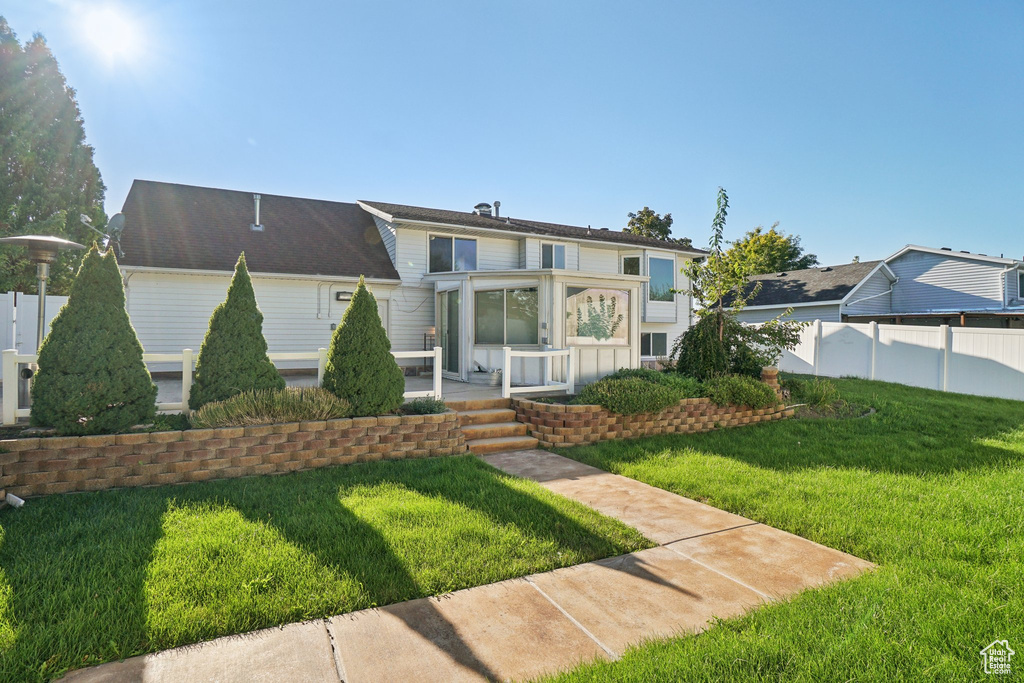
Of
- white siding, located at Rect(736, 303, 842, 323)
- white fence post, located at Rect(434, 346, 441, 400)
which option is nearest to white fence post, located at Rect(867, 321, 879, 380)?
white siding, located at Rect(736, 303, 842, 323)

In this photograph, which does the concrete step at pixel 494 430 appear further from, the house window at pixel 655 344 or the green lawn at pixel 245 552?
the house window at pixel 655 344

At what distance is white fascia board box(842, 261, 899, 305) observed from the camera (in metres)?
21.6

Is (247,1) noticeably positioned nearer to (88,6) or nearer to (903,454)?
(88,6)

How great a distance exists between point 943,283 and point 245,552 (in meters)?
27.9

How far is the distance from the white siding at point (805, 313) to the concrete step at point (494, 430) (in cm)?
1652

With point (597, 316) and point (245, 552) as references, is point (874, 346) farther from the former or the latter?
point (245, 552)

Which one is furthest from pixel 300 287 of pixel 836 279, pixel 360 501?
pixel 836 279

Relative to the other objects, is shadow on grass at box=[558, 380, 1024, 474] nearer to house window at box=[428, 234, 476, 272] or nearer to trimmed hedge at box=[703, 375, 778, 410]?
trimmed hedge at box=[703, 375, 778, 410]

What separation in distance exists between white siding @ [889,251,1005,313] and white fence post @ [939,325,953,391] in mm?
12787

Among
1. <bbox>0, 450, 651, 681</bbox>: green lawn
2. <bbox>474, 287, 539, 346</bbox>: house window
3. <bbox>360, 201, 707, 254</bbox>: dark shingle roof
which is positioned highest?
<bbox>360, 201, 707, 254</bbox>: dark shingle roof

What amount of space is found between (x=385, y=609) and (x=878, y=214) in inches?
797

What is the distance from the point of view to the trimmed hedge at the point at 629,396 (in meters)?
7.46

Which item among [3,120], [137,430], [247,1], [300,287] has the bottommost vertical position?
[137,430]

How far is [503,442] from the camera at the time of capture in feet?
23.2
